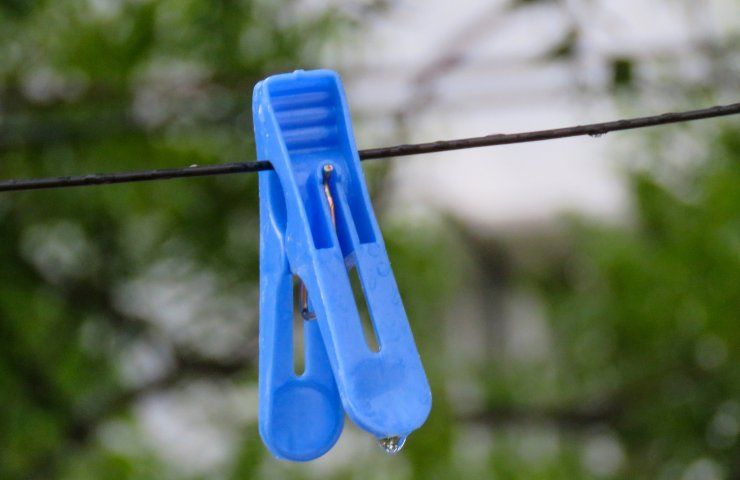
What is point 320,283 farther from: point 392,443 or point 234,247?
point 234,247

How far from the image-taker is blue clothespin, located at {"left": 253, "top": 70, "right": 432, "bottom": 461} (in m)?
0.54

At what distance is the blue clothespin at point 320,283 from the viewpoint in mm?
542

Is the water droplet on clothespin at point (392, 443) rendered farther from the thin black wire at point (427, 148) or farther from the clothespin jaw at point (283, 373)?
the thin black wire at point (427, 148)

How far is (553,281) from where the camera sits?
7.51ft

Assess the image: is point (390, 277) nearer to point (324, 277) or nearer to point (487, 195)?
point (324, 277)

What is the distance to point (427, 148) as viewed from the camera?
1.91ft

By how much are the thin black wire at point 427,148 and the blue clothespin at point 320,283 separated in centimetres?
3

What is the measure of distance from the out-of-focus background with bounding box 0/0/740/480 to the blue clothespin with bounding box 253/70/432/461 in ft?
2.98

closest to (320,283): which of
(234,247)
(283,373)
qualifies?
(283,373)

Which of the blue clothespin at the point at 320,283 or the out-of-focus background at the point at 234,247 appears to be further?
the out-of-focus background at the point at 234,247

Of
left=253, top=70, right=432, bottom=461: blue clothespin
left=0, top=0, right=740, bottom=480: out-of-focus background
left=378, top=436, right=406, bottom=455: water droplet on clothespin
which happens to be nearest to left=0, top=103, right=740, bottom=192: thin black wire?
left=253, top=70, right=432, bottom=461: blue clothespin

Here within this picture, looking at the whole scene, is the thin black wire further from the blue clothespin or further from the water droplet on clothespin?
the water droplet on clothespin

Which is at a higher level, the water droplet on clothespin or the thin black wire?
the thin black wire

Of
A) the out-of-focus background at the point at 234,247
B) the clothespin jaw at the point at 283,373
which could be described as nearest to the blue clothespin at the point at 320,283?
the clothespin jaw at the point at 283,373
